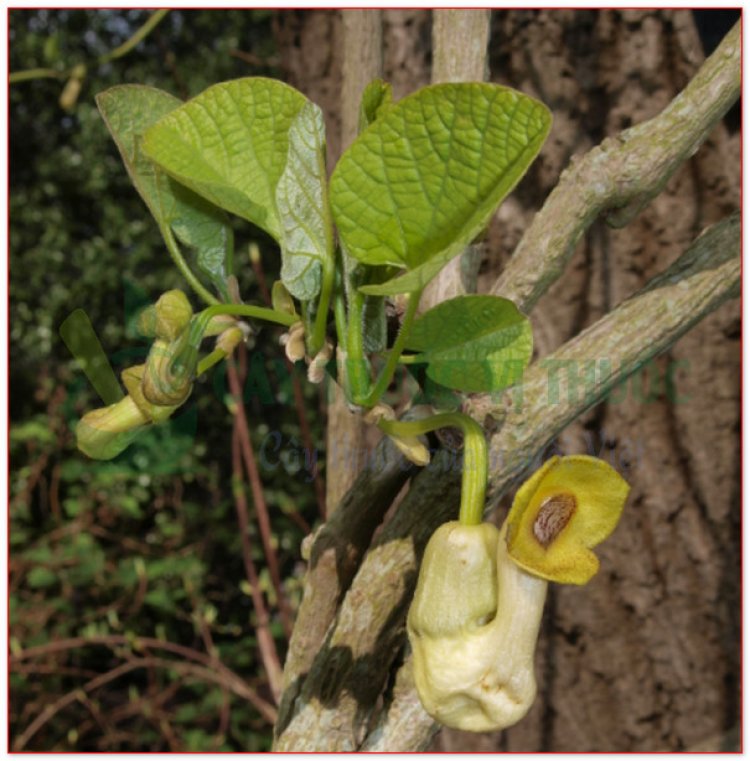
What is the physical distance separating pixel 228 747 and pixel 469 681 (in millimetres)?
1743

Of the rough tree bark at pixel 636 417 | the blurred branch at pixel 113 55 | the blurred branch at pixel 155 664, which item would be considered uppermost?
the blurred branch at pixel 113 55

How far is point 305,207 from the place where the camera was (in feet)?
1.33

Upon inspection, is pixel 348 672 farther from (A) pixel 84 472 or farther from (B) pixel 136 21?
(B) pixel 136 21

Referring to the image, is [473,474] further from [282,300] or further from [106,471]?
[106,471]

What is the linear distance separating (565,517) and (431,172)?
16 centimetres

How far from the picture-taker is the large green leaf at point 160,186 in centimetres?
46

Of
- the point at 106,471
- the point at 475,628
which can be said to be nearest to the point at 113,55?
the point at 106,471

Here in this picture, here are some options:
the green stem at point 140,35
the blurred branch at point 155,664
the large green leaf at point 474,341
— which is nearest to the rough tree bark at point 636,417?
the green stem at point 140,35

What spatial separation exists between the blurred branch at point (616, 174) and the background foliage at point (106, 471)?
53.1 inches

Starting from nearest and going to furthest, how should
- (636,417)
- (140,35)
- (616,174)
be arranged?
(616,174) < (636,417) < (140,35)

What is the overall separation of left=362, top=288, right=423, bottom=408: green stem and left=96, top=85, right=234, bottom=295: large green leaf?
0.36 feet

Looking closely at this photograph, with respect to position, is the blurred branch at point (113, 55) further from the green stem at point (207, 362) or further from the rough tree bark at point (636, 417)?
the green stem at point (207, 362)

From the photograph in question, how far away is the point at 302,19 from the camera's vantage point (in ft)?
4.10

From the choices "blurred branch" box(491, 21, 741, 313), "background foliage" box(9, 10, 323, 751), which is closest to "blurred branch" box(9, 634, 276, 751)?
"background foliage" box(9, 10, 323, 751)
